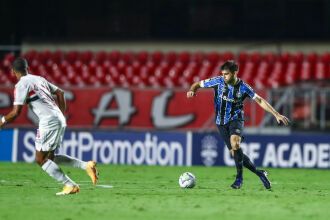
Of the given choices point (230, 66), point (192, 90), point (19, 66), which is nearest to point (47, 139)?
point (19, 66)

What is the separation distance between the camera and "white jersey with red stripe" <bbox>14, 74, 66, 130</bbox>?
31.7 feet

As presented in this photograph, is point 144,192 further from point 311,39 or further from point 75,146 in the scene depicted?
point 311,39

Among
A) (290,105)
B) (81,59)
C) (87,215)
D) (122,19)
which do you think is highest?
(122,19)

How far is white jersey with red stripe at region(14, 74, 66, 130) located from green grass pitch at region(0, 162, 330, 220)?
1019 mm

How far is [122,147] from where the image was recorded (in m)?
17.7

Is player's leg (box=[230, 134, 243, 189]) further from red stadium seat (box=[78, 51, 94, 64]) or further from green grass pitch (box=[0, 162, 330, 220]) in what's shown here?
red stadium seat (box=[78, 51, 94, 64])

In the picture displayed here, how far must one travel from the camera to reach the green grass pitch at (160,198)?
8.24 meters

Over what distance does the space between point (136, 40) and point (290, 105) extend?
29.5ft

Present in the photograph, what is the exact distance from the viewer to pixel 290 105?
58.1 feet

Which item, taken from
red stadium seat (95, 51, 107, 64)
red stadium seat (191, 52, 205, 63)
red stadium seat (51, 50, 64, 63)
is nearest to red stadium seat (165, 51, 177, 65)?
red stadium seat (191, 52, 205, 63)

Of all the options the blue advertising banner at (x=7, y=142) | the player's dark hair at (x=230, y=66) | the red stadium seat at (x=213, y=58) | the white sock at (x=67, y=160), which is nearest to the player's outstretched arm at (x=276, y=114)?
the player's dark hair at (x=230, y=66)

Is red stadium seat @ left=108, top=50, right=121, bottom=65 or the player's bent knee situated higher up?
red stadium seat @ left=108, top=50, right=121, bottom=65

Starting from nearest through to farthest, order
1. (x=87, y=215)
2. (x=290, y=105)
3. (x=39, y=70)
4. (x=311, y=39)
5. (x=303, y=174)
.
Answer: (x=87, y=215) → (x=303, y=174) → (x=290, y=105) → (x=39, y=70) → (x=311, y=39)

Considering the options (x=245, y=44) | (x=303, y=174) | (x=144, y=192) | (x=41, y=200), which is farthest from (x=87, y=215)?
(x=245, y=44)
